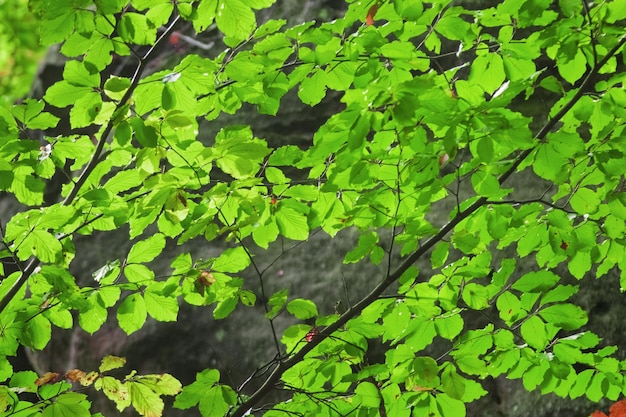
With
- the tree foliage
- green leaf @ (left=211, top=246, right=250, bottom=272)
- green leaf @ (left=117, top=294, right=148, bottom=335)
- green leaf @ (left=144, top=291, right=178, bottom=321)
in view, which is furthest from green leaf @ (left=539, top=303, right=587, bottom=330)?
green leaf @ (left=117, top=294, right=148, bottom=335)

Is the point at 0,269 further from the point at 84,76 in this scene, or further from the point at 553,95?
the point at 553,95

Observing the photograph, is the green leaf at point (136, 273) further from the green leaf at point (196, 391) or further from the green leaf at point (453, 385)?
the green leaf at point (453, 385)

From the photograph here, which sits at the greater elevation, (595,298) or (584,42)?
(584,42)

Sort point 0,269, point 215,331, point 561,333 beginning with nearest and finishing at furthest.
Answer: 1. point 0,269
2. point 561,333
3. point 215,331

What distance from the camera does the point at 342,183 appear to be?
1770 millimetres

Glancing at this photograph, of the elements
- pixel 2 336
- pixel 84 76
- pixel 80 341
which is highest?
pixel 84 76

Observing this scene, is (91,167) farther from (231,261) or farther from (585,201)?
(585,201)

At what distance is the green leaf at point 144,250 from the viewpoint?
6.29 ft

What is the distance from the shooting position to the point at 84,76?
1651mm

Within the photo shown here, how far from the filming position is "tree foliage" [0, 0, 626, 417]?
1.60 meters

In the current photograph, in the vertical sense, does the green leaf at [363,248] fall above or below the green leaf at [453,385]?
above

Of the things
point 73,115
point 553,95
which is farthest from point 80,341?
point 553,95

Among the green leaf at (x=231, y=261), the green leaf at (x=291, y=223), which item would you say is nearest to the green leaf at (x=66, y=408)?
the green leaf at (x=231, y=261)

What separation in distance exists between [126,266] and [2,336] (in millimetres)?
434
